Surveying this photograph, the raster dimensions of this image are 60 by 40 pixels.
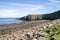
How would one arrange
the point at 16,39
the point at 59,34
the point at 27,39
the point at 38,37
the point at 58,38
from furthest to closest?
the point at 16,39 → the point at 27,39 → the point at 38,37 → the point at 59,34 → the point at 58,38

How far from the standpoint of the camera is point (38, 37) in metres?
22.5

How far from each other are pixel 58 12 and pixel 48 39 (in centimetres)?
13971

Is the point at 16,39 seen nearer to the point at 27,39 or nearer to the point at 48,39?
the point at 27,39

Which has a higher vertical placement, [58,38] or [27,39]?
[58,38]

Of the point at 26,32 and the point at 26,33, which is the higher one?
the point at 26,33

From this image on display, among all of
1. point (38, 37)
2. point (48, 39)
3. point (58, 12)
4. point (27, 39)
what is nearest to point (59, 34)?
point (48, 39)

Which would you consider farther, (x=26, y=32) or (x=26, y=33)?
(x=26, y=32)

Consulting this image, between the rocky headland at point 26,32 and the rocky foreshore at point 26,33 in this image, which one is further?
the rocky headland at point 26,32

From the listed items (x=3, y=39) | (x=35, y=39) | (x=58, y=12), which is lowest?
(x=58, y=12)

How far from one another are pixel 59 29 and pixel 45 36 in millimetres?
2158

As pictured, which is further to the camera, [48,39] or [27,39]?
[27,39]

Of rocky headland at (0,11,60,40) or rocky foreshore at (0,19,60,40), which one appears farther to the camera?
rocky headland at (0,11,60,40)

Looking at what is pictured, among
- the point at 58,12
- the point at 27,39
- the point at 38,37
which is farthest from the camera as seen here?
the point at 58,12

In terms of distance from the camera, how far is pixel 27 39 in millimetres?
25906
